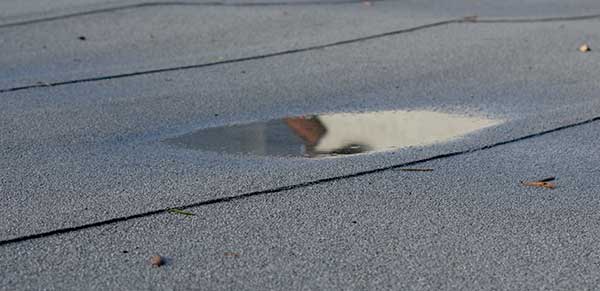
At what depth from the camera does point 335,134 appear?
695 cm

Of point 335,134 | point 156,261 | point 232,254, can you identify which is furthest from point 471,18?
point 156,261

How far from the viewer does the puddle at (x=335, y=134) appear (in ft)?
21.6

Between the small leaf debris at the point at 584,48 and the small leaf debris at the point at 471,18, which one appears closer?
the small leaf debris at the point at 584,48

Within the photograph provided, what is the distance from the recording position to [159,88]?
8305 millimetres

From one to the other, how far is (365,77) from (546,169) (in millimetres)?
Answer: 2752

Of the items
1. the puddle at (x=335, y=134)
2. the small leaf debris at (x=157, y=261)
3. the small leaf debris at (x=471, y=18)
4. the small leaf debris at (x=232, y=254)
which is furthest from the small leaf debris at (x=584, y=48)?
the small leaf debris at (x=157, y=261)

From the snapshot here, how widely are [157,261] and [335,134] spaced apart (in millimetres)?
2538

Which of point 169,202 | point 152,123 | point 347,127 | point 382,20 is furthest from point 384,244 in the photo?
point 382,20

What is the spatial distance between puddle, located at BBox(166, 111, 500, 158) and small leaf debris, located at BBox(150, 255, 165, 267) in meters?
1.86

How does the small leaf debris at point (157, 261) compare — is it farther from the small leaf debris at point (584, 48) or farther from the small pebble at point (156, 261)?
the small leaf debris at point (584, 48)

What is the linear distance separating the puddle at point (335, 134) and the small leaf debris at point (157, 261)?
186 cm

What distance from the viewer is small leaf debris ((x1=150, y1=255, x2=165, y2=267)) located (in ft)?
15.1

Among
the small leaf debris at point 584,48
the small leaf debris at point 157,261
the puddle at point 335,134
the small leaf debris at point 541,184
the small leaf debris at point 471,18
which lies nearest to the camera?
the small leaf debris at point 157,261

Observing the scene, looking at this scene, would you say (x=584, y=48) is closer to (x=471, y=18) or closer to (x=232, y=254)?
(x=471, y=18)
